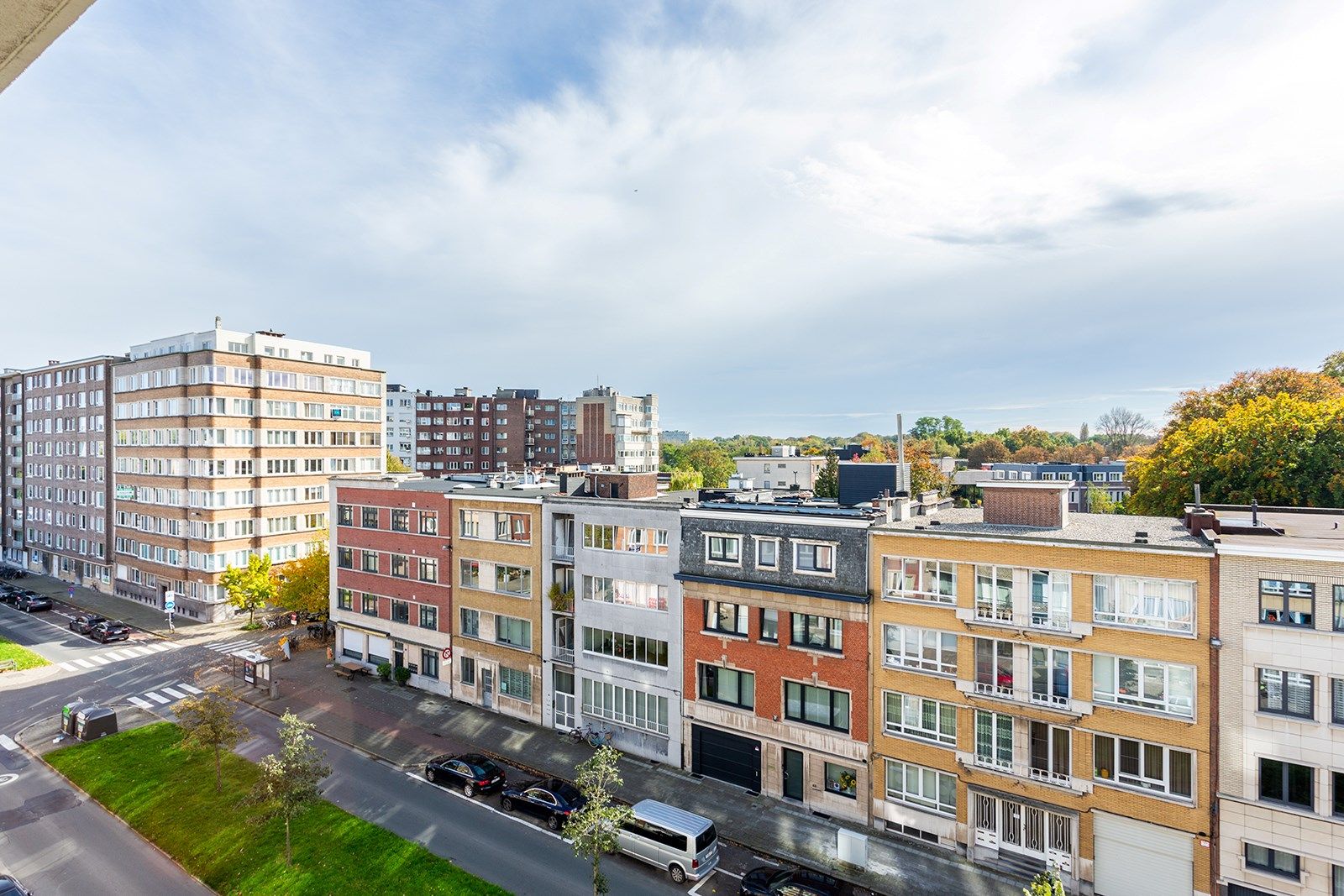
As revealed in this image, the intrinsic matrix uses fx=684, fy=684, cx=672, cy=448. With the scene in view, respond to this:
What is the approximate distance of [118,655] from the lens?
53.4 meters

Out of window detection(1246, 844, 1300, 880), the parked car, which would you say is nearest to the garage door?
window detection(1246, 844, 1300, 880)

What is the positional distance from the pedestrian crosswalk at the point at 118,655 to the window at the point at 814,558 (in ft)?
172

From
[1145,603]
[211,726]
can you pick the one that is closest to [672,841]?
[1145,603]

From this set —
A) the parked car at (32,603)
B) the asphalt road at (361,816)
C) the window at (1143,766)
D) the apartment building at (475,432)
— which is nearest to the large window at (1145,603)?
the window at (1143,766)

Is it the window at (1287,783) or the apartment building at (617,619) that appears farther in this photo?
the apartment building at (617,619)

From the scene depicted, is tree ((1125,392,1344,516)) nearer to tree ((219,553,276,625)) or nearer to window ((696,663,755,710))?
window ((696,663,755,710))

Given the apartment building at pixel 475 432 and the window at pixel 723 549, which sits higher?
the apartment building at pixel 475 432

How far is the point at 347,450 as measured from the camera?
73375 millimetres

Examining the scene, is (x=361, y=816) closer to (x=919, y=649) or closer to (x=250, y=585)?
(x=919, y=649)

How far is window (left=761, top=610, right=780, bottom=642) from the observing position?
106ft

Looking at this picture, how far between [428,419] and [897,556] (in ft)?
400

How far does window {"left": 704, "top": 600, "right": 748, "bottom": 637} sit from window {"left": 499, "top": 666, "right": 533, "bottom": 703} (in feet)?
42.2

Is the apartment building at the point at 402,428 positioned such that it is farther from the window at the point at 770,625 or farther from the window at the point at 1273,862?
the window at the point at 1273,862

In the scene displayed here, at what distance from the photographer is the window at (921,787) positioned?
2830 cm
